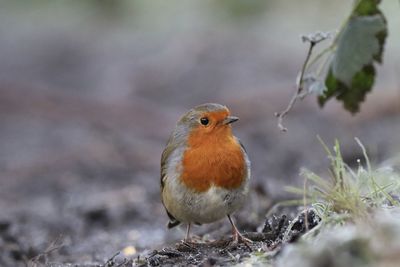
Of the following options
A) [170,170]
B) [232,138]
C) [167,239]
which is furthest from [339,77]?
[167,239]

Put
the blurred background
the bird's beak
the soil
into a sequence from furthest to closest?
1. the blurred background
2. the bird's beak
3. the soil

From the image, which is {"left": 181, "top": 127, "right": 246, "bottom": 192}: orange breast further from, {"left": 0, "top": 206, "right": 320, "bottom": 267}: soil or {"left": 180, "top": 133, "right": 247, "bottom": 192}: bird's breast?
{"left": 0, "top": 206, "right": 320, "bottom": 267}: soil

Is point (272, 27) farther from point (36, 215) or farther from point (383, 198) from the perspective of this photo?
point (383, 198)

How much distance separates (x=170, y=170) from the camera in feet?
15.7

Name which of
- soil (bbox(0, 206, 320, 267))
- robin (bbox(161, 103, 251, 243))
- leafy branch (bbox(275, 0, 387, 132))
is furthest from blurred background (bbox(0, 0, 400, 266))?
leafy branch (bbox(275, 0, 387, 132))

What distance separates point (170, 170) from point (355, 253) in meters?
2.06

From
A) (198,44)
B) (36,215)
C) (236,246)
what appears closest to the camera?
(236,246)

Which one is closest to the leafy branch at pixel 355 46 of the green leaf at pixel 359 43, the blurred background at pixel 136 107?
the green leaf at pixel 359 43

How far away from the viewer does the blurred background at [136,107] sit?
680 centimetres

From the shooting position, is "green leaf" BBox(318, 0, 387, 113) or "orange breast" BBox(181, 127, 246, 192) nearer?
Result: "green leaf" BBox(318, 0, 387, 113)


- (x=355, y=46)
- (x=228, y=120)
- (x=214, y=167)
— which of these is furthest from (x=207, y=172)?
(x=355, y=46)

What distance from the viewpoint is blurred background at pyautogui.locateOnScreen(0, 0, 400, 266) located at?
6.80 m

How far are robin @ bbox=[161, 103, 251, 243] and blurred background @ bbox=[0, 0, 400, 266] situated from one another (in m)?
0.83

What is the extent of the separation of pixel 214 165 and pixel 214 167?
1cm
